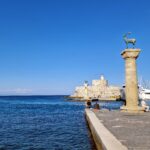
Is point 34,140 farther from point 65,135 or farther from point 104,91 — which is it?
point 104,91

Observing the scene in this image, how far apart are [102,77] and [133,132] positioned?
15020 centimetres

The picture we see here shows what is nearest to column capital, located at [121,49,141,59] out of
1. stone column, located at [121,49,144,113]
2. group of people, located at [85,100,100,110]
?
stone column, located at [121,49,144,113]

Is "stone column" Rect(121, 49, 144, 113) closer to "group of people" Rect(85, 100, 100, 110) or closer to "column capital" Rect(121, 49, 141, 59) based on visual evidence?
"column capital" Rect(121, 49, 141, 59)

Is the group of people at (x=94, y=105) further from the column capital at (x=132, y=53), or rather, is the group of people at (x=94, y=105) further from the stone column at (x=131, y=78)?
the column capital at (x=132, y=53)

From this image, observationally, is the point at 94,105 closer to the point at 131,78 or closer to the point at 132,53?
the point at 131,78

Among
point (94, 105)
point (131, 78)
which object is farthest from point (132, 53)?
point (94, 105)

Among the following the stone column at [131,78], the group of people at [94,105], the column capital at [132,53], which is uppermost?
the column capital at [132,53]

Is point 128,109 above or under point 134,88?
under

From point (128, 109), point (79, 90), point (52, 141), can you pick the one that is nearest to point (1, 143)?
point (52, 141)

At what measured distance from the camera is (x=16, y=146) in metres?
20.1

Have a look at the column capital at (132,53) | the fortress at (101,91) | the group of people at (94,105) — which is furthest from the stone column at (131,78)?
the fortress at (101,91)

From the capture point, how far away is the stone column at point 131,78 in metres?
31.0

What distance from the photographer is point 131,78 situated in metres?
31.5

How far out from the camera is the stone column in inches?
1220
